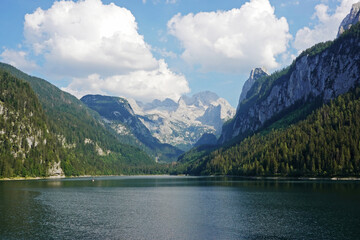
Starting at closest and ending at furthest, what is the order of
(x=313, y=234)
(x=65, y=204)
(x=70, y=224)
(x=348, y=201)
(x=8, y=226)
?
(x=313, y=234), (x=8, y=226), (x=70, y=224), (x=348, y=201), (x=65, y=204)

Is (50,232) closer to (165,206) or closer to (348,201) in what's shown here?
(165,206)

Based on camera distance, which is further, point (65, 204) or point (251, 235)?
point (65, 204)

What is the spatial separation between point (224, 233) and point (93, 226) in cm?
2800

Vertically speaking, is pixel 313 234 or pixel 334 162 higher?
pixel 334 162

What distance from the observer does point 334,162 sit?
7844 inches

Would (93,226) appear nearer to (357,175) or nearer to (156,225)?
(156,225)

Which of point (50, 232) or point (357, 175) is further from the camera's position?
point (357, 175)

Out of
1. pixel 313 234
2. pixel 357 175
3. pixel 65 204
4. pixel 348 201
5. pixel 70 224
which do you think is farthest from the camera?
pixel 357 175

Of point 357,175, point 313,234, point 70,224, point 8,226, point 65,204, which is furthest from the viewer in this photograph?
point 357,175

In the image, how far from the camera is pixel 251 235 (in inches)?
2279

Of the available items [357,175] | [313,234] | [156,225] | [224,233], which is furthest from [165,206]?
[357,175]

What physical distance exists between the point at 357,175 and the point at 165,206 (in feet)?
469

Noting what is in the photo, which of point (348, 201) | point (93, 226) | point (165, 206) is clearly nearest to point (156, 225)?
point (93, 226)

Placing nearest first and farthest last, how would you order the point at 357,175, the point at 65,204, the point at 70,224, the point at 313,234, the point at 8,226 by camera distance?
the point at 313,234 → the point at 8,226 → the point at 70,224 → the point at 65,204 → the point at 357,175
